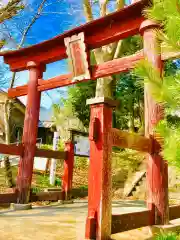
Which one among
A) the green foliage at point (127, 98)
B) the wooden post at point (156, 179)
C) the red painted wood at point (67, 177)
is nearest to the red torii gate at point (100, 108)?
the wooden post at point (156, 179)

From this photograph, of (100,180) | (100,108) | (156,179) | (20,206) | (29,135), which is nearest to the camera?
(100,180)

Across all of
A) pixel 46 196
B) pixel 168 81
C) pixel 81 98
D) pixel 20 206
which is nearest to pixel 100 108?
pixel 168 81

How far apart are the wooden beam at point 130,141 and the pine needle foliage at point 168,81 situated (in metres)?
0.83

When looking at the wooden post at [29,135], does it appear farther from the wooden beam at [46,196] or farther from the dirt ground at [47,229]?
the dirt ground at [47,229]

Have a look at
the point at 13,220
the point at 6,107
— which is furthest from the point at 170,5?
the point at 6,107

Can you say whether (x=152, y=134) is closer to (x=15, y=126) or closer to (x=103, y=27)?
(x=103, y=27)

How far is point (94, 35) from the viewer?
5.80 m

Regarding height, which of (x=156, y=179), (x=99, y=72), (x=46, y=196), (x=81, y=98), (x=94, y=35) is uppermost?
(x=81, y=98)

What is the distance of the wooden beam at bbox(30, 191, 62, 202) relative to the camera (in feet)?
19.7

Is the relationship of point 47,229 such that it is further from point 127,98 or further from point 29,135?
point 127,98

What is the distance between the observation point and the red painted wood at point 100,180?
9.15 feet

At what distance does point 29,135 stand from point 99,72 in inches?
82.6

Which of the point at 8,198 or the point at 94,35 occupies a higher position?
the point at 94,35

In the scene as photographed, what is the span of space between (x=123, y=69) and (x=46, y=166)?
9.70 metres
